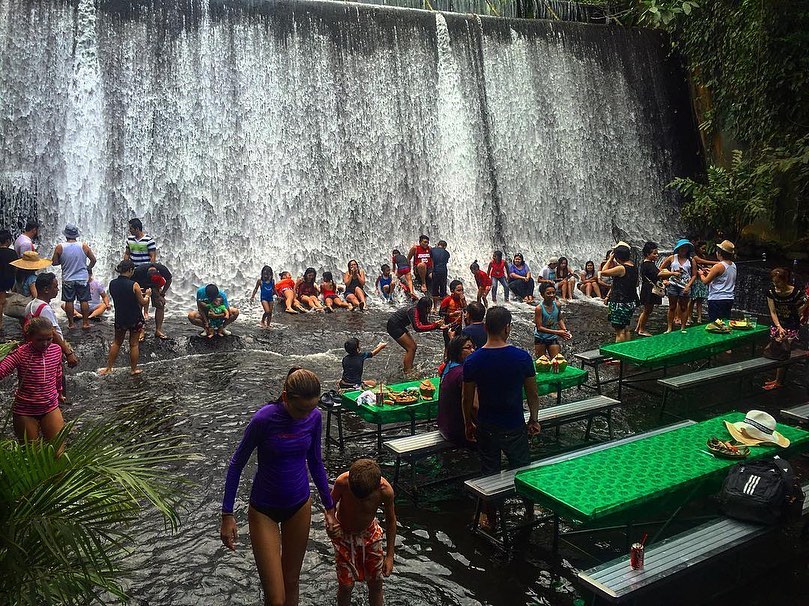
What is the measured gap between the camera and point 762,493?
184 inches

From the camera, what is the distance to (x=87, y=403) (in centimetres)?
801

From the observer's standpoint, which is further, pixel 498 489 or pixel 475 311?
pixel 475 311

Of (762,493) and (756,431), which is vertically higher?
(756,431)

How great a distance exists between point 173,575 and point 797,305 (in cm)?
722

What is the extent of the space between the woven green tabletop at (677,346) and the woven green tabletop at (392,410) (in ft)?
8.19

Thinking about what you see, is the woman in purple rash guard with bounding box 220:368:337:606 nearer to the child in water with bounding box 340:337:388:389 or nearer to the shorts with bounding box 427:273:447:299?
the child in water with bounding box 340:337:388:389

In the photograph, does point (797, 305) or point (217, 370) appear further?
point (217, 370)

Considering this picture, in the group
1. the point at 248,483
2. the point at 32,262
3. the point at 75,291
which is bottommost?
the point at 248,483

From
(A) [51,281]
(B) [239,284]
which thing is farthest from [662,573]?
(B) [239,284]

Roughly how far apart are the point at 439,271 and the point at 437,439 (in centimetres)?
850

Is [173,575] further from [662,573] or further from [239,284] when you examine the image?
[239,284]

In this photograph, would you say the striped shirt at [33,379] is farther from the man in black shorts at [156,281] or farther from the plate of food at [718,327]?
the plate of food at [718,327]

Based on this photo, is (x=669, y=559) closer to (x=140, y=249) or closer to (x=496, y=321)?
(x=496, y=321)

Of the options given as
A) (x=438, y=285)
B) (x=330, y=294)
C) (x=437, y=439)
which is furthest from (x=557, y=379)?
(x=438, y=285)
